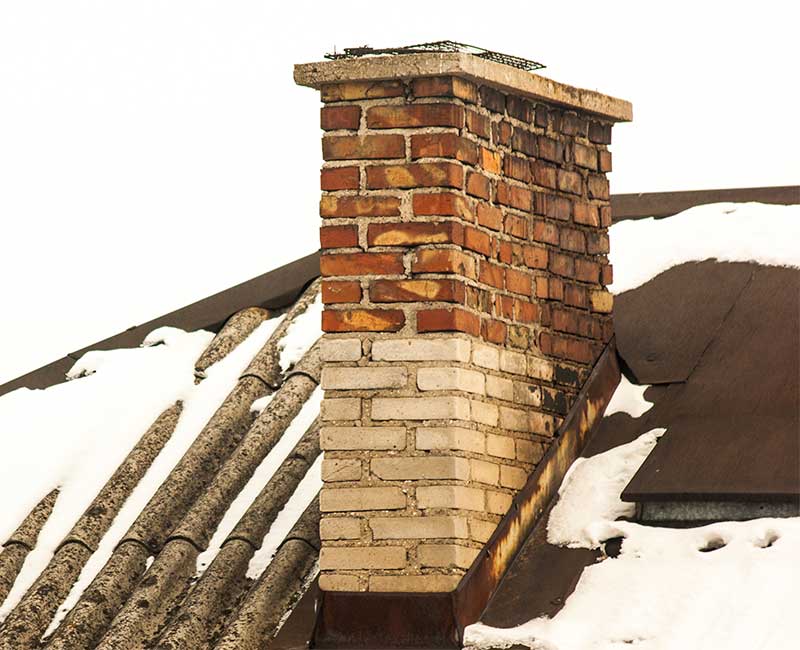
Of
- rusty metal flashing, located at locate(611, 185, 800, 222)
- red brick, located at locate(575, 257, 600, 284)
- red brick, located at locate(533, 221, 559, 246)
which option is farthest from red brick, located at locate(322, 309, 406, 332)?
rusty metal flashing, located at locate(611, 185, 800, 222)

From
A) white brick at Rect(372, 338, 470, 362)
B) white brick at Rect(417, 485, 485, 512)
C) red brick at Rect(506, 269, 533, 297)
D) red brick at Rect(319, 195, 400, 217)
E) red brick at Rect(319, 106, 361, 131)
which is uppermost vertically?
red brick at Rect(319, 106, 361, 131)

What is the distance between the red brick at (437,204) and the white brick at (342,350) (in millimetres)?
478

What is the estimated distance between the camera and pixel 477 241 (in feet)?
23.2

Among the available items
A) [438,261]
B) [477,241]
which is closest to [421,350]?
[438,261]

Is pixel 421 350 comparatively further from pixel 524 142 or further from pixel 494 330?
pixel 524 142

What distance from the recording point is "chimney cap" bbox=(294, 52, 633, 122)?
692 cm

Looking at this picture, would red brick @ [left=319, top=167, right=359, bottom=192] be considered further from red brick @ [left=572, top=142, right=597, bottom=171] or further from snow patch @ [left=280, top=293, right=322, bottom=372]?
snow patch @ [left=280, top=293, right=322, bottom=372]

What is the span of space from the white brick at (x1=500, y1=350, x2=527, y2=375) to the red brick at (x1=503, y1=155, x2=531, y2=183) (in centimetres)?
62

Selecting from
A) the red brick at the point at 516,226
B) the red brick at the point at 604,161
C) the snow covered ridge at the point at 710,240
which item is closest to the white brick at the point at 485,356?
the red brick at the point at 516,226

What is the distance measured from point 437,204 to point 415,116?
306mm

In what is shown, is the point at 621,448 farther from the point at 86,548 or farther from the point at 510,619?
the point at 86,548

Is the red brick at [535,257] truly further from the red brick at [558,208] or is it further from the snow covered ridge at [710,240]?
the snow covered ridge at [710,240]

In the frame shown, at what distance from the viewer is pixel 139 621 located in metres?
7.46

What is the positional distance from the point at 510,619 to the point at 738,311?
1638mm
